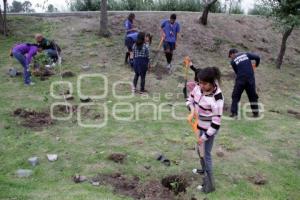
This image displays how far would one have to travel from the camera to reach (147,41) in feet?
39.3

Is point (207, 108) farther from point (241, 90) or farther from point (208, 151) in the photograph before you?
point (241, 90)

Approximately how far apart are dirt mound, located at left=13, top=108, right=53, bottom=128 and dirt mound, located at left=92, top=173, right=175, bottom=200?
9.22 ft

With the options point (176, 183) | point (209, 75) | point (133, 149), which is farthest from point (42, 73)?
point (209, 75)

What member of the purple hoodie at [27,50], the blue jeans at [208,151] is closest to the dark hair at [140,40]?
the purple hoodie at [27,50]

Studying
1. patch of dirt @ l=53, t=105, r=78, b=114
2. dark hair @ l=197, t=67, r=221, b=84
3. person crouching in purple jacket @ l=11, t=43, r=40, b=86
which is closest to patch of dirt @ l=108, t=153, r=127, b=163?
dark hair @ l=197, t=67, r=221, b=84

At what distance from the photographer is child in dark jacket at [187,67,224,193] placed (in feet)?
20.3

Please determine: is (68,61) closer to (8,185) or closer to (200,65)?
(200,65)

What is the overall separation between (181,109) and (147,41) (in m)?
2.23

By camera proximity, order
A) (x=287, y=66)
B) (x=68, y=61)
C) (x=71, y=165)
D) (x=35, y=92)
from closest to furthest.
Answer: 1. (x=71, y=165)
2. (x=35, y=92)
3. (x=68, y=61)
4. (x=287, y=66)

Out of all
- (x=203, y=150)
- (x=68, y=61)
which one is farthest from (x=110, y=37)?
(x=203, y=150)

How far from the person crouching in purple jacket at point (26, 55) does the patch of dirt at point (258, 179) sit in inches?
269

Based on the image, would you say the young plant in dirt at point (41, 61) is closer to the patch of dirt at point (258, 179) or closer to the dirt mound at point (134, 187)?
the dirt mound at point (134, 187)

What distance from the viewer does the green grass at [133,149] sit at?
276 inches

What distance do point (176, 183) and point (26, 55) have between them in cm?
673
